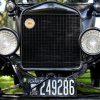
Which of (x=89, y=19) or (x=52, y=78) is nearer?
(x=52, y=78)

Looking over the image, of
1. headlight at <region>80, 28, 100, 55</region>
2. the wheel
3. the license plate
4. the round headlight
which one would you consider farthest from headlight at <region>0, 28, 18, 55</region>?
the wheel

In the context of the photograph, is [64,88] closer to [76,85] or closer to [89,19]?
[76,85]

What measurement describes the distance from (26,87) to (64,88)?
1.79 ft

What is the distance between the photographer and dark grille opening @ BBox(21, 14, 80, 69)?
19.6ft

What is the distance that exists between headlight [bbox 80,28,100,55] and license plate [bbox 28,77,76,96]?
52cm

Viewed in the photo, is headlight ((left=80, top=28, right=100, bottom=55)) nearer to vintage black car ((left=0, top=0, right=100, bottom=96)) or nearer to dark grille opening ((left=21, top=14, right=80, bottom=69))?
vintage black car ((left=0, top=0, right=100, bottom=96))

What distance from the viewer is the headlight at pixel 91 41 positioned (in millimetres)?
5836

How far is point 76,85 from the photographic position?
5895 mm

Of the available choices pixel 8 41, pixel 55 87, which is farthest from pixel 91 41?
pixel 8 41

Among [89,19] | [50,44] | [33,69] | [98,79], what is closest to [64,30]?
[50,44]

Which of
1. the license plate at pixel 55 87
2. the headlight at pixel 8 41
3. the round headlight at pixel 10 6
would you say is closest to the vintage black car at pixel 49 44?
the headlight at pixel 8 41

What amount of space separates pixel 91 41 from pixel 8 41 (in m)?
1.18

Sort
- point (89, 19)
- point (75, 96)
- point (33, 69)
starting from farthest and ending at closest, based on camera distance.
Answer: point (89, 19), point (33, 69), point (75, 96)

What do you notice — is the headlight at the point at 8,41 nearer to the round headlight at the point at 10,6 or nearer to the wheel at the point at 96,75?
the round headlight at the point at 10,6
